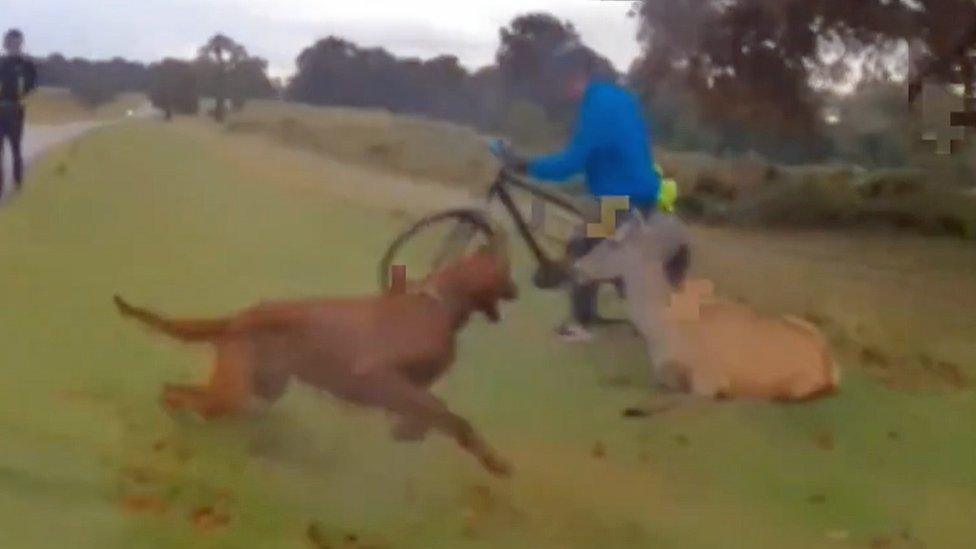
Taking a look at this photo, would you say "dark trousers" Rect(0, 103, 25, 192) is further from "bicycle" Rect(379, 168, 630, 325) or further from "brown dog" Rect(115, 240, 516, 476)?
"bicycle" Rect(379, 168, 630, 325)

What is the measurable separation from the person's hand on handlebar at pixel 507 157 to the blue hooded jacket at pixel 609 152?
0.07 feet

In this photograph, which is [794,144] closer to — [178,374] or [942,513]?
[942,513]

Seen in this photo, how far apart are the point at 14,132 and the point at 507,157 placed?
0.76 metres

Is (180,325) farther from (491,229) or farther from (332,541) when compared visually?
(491,229)

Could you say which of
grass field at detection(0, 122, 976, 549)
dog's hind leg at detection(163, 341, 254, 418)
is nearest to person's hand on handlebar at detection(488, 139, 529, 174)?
grass field at detection(0, 122, 976, 549)

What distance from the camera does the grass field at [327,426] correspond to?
186cm

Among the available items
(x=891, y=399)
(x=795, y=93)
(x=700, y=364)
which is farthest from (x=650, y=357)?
(x=795, y=93)

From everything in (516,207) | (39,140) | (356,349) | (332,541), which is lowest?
(332,541)

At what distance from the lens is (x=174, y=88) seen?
6.82 feet

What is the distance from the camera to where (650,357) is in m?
2.24

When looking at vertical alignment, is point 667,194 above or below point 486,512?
above

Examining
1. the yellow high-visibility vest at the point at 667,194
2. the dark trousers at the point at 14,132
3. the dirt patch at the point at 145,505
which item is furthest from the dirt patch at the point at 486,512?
the dark trousers at the point at 14,132

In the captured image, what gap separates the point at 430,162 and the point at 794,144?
28.8 inches

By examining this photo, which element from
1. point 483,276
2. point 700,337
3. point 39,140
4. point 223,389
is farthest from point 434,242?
point 39,140
